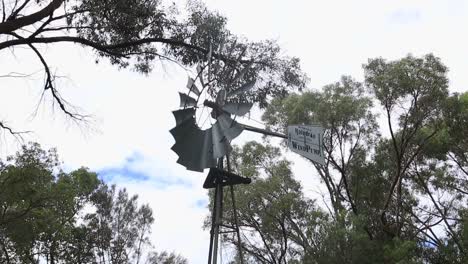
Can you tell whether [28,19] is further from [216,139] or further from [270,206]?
[270,206]

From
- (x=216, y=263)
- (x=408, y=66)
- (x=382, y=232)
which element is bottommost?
(x=216, y=263)

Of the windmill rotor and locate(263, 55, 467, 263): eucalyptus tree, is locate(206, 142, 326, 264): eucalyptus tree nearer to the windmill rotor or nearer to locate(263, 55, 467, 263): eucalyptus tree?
locate(263, 55, 467, 263): eucalyptus tree

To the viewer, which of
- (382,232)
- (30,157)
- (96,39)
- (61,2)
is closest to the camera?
(61,2)

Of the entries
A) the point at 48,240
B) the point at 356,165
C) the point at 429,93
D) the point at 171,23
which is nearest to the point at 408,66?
the point at 429,93

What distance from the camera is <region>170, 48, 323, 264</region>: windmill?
16.5ft

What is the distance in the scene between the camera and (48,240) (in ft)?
45.6

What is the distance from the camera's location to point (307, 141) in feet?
16.5

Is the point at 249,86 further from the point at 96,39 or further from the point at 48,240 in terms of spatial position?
the point at 48,240

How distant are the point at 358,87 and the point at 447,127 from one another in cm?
243

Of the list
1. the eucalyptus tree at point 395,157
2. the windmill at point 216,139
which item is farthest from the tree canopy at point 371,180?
the windmill at point 216,139

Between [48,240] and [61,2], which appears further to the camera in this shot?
[48,240]

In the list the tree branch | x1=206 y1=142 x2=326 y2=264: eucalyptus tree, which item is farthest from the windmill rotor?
x1=206 y1=142 x2=326 y2=264: eucalyptus tree

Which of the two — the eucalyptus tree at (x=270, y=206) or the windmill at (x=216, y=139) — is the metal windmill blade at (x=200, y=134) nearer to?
the windmill at (x=216, y=139)

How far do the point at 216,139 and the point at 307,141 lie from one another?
1034mm
